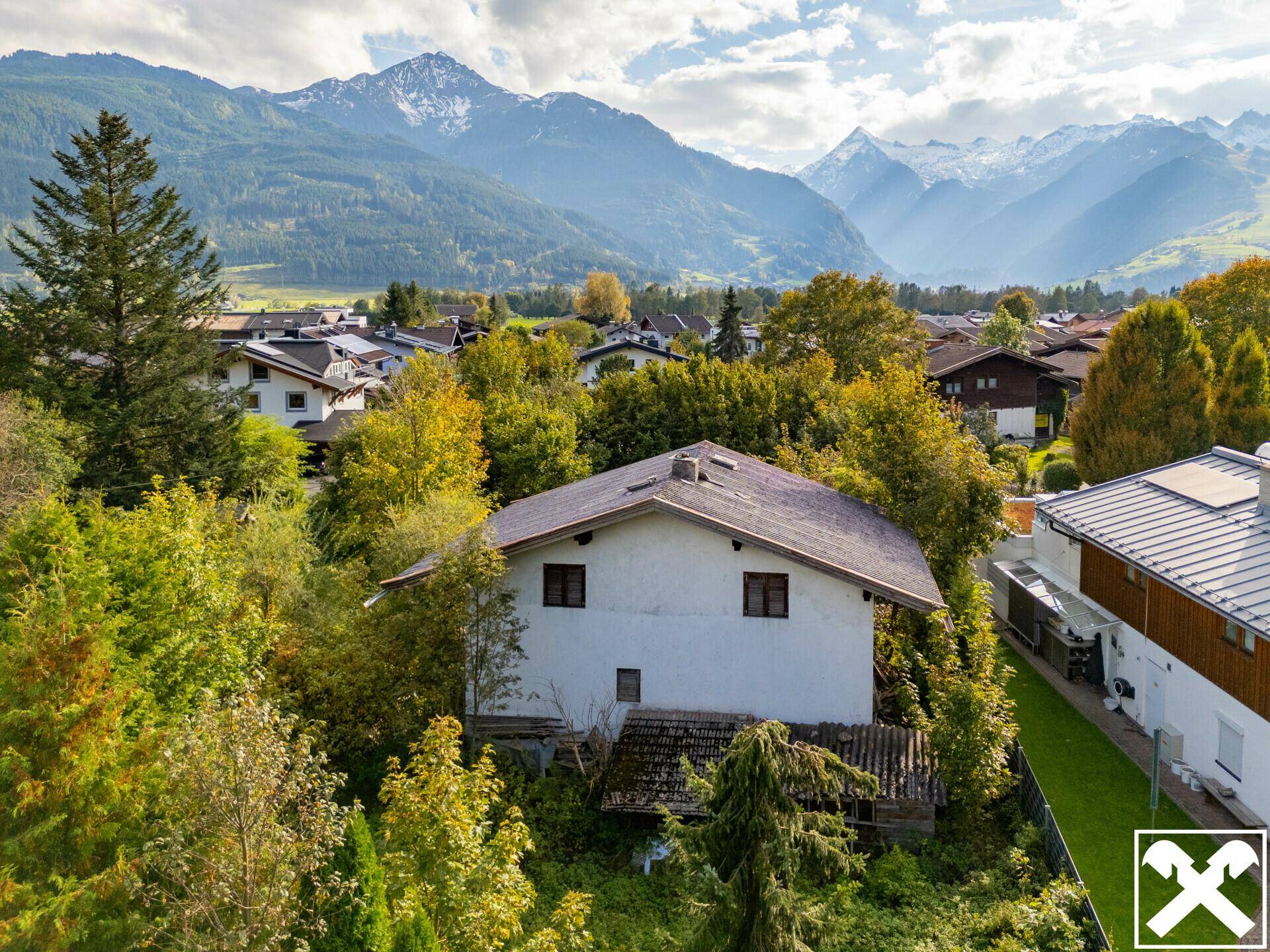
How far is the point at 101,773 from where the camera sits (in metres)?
12.8

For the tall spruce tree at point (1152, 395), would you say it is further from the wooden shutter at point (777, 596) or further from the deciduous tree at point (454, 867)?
the deciduous tree at point (454, 867)

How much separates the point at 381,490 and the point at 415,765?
21956 mm

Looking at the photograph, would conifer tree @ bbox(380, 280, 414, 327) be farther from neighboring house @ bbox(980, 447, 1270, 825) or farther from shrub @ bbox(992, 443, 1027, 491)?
neighboring house @ bbox(980, 447, 1270, 825)

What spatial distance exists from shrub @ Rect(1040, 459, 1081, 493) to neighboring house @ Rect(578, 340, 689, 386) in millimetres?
40111

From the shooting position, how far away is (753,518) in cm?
2025

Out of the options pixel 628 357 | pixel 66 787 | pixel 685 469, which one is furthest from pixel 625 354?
pixel 66 787

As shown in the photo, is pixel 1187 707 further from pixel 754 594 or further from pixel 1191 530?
pixel 754 594

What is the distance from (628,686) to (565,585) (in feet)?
8.50

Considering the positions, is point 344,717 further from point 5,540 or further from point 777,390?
point 777,390

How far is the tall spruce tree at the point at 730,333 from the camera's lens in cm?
7762

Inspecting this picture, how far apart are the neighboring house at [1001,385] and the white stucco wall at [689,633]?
156 feet

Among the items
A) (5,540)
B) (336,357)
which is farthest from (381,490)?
(336,357)

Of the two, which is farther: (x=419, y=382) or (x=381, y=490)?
(x=419, y=382)

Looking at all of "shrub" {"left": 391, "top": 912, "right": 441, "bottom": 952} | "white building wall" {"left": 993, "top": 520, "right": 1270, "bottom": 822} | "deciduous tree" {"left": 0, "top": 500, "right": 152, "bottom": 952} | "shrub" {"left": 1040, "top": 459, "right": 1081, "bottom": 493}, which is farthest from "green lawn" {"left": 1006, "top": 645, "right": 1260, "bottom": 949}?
"shrub" {"left": 1040, "top": 459, "right": 1081, "bottom": 493}
